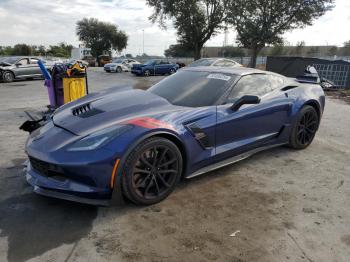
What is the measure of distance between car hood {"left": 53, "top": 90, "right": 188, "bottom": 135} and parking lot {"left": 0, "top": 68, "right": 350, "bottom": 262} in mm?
824

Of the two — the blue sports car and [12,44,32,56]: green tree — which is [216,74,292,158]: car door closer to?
the blue sports car

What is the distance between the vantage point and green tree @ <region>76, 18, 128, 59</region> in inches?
2045

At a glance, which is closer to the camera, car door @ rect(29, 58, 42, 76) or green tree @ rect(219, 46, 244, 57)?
car door @ rect(29, 58, 42, 76)

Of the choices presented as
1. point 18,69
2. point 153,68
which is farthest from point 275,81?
point 153,68

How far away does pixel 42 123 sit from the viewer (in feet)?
12.5

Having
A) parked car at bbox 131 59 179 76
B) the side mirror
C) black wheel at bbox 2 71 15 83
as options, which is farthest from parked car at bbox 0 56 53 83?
the side mirror

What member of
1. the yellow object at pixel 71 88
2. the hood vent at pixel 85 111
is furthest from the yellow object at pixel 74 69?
the hood vent at pixel 85 111

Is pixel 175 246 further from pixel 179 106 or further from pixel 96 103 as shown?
pixel 96 103

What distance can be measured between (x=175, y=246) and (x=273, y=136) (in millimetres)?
2463

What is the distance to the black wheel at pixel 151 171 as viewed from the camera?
9.55 ft

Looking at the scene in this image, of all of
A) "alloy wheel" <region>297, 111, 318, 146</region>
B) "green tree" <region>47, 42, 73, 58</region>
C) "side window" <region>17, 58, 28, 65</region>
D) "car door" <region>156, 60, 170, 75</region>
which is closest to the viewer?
"alloy wheel" <region>297, 111, 318, 146</region>

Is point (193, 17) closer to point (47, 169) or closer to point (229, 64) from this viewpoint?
point (229, 64)

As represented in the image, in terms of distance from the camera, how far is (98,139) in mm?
2842

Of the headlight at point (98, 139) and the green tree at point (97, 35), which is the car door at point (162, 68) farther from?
the green tree at point (97, 35)
